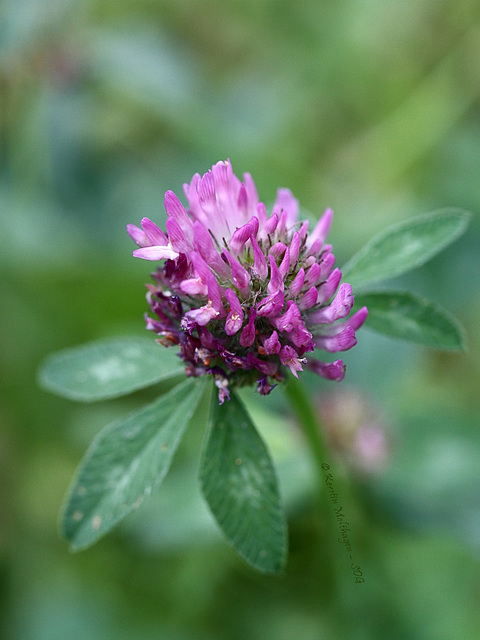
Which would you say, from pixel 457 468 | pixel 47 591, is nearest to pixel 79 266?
pixel 47 591

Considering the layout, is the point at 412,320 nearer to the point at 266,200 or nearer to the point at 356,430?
the point at 356,430

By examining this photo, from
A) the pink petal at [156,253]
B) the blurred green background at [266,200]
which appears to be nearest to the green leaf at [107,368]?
the pink petal at [156,253]

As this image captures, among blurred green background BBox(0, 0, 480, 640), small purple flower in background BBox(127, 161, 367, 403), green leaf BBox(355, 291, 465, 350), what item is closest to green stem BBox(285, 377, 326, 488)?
small purple flower in background BBox(127, 161, 367, 403)

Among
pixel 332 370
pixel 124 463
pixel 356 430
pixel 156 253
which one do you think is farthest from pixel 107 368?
pixel 356 430

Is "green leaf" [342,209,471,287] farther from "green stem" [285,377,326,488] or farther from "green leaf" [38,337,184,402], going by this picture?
"green leaf" [38,337,184,402]

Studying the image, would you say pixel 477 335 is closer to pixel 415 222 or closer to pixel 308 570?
pixel 308 570

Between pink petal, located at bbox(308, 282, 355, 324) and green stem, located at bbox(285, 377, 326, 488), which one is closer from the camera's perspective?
pink petal, located at bbox(308, 282, 355, 324)
